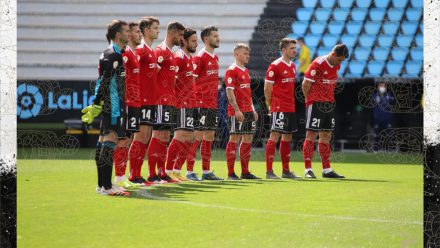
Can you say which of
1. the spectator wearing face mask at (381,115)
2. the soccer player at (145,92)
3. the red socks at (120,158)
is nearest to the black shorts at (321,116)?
the soccer player at (145,92)

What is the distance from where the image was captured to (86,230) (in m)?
5.46

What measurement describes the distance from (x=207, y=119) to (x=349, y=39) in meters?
11.2

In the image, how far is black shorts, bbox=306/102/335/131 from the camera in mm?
10234

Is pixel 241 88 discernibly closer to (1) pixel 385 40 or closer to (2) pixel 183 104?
(2) pixel 183 104

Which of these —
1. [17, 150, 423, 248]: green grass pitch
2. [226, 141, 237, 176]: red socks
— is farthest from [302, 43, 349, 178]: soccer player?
[226, 141, 237, 176]: red socks

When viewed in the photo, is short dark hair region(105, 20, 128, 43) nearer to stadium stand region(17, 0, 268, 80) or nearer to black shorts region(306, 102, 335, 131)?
black shorts region(306, 102, 335, 131)

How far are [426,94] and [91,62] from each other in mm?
17577

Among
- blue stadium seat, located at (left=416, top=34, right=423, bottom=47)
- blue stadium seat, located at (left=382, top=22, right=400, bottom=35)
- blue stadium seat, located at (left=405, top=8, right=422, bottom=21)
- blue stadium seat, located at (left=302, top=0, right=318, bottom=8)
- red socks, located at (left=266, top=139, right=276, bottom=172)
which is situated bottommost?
red socks, located at (left=266, top=139, right=276, bottom=172)

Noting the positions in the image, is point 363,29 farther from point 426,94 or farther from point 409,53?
point 426,94

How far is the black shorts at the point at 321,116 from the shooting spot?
10.2m

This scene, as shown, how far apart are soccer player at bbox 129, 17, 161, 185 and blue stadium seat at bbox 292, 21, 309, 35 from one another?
12.0m

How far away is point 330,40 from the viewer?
2023 centimetres

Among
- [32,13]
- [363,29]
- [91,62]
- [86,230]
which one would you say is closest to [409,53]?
[363,29]

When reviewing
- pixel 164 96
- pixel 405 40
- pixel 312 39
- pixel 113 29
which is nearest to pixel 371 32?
pixel 405 40
